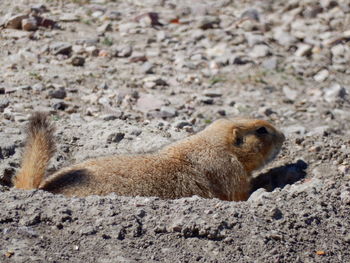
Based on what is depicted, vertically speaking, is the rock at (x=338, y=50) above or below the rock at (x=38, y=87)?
below

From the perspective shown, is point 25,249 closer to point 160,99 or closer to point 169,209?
point 169,209

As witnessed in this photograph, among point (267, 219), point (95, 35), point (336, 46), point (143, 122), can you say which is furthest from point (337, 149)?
point (95, 35)

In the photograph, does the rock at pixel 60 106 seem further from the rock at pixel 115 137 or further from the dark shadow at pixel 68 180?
the dark shadow at pixel 68 180

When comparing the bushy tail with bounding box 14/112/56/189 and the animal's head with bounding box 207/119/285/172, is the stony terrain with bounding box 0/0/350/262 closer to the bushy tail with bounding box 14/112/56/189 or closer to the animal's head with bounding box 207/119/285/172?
the bushy tail with bounding box 14/112/56/189

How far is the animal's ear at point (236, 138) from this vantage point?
6.46 meters

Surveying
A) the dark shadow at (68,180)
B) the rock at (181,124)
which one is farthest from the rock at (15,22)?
the dark shadow at (68,180)

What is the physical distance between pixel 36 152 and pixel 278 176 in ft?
9.15

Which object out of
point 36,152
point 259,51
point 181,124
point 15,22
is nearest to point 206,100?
point 181,124

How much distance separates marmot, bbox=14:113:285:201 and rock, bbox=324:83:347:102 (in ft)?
7.28

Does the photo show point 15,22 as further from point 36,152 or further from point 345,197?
point 345,197

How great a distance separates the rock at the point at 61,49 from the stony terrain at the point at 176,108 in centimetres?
2

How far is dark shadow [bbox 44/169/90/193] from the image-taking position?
5121 mm

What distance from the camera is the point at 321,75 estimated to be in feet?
30.6

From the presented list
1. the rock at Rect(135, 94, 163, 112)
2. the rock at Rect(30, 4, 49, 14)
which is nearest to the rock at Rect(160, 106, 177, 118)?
the rock at Rect(135, 94, 163, 112)
